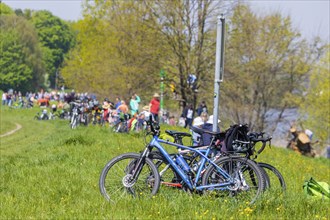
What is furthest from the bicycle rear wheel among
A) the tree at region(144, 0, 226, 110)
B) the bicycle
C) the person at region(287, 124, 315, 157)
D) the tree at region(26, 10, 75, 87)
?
the tree at region(26, 10, 75, 87)

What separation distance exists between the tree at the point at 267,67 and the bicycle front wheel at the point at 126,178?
2844 centimetres

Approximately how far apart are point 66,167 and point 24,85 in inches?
2280

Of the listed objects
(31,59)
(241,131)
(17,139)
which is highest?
(31,59)

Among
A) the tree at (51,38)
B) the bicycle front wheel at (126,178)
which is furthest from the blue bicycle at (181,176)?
the tree at (51,38)

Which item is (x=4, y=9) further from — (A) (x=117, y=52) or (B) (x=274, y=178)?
(B) (x=274, y=178)

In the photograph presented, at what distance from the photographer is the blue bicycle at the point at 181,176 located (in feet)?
21.3

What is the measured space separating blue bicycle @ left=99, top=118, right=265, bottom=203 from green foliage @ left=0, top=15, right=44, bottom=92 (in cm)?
Result: 4363

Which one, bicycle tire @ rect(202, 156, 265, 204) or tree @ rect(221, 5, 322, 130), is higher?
tree @ rect(221, 5, 322, 130)

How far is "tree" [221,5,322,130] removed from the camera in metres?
36.2

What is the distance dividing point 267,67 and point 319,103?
8.03 m

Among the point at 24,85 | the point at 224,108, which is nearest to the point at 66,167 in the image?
the point at 224,108

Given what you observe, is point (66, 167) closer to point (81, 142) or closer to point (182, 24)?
point (81, 142)

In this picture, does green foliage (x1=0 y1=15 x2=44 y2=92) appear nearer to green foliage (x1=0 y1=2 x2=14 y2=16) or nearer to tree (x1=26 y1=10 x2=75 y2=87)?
green foliage (x1=0 y1=2 x2=14 y2=16)

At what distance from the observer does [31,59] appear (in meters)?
66.1
